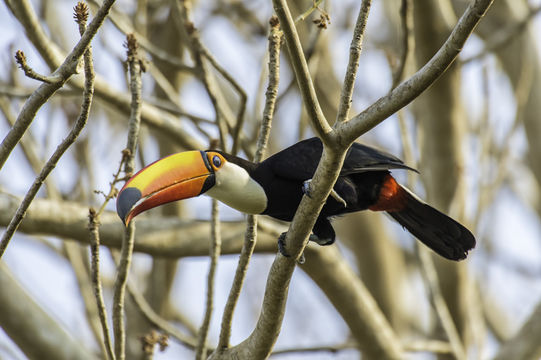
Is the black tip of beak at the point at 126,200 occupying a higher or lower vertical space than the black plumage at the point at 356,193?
lower

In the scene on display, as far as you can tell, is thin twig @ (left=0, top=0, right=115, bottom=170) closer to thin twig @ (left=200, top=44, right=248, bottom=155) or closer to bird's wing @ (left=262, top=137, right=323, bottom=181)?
bird's wing @ (left=262, top=137, right=323, bottom=181)

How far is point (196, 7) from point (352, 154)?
462 cm

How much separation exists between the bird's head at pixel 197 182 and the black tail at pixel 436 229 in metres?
1.03

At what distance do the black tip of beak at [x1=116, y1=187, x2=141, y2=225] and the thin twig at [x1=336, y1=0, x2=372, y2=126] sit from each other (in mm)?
966

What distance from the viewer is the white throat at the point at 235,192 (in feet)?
12.4

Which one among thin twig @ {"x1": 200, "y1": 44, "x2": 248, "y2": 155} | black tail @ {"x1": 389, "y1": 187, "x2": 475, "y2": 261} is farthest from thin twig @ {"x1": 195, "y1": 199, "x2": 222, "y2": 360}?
black tail @ {"x1": 389, "y1": 187, "x2": 475, "y2": 261}

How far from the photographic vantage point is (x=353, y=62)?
2.75m

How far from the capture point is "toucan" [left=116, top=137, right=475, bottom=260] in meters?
3.46

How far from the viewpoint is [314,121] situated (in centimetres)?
275

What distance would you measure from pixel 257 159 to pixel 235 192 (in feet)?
0.67

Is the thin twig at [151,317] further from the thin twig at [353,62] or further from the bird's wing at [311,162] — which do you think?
the thin twig at [353,62]

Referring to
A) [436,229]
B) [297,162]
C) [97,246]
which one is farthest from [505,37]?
[97,246]

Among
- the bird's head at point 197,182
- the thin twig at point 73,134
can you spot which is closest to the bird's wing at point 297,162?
the bird's head at point 197,182

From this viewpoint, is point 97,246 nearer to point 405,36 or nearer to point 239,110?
point 239,110
